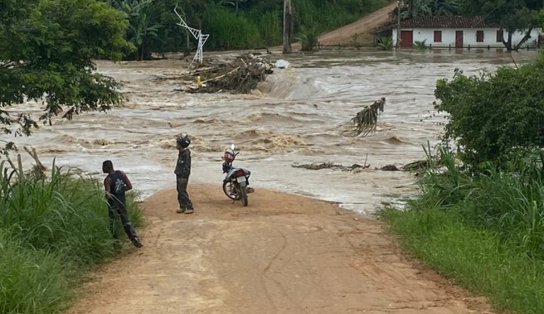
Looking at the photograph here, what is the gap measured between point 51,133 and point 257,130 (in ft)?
22.1

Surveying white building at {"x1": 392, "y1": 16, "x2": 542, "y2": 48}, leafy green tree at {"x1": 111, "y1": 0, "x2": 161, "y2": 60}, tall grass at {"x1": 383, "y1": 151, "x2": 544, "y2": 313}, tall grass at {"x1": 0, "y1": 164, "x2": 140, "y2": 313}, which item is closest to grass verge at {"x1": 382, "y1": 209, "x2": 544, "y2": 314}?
tall grass at {"x1": 383, "y1": 151, "x2": 544, "y2": 313}

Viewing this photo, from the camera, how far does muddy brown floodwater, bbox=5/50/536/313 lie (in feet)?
27.4

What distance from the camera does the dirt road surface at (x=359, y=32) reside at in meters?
78.4

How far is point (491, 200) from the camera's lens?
1120 centimetres

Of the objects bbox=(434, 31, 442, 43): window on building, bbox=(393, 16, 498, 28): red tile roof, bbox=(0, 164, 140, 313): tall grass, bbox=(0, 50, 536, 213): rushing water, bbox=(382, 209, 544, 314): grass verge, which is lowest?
bbox=(0, 50, 536, 213): rushing water

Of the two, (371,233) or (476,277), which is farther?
(371,233)

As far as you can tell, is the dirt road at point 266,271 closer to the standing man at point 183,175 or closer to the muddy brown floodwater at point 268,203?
the muddy brown floodwater at point 268,203

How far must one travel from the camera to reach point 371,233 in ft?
38.6

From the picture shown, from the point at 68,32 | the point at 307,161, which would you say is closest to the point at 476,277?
the point at 68,32

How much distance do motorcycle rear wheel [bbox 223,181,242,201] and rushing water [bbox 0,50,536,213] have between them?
1.86 meters

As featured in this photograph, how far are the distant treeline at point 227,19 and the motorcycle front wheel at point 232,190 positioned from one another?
44989 millimetres

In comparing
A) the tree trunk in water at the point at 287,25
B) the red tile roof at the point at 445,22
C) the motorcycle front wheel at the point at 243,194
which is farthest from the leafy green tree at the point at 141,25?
the motorcycle front wheel at the point at 243,194

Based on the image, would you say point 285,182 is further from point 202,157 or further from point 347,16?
point 347,16

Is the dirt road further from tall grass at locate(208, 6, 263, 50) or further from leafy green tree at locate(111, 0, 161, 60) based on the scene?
tall grass at locate(208, 6, 263, 50)
